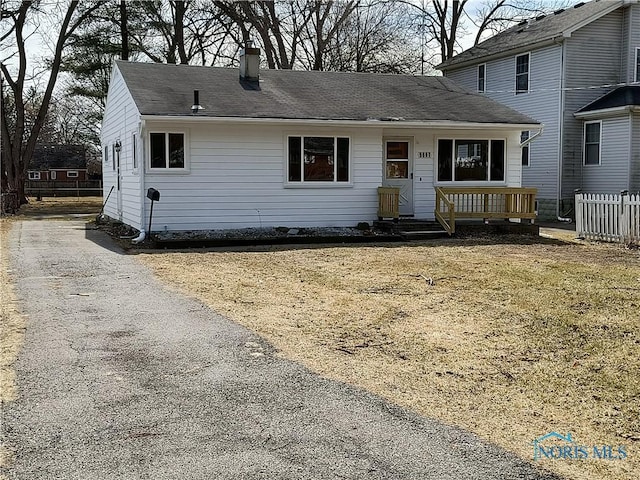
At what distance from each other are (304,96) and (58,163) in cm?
4538

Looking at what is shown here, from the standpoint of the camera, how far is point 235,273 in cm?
1060

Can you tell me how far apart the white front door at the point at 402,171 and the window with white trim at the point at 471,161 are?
80 centimetres

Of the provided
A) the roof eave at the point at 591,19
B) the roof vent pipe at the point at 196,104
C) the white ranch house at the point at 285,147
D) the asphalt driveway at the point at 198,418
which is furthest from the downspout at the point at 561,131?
the asphalt driveway at the point at 198,418

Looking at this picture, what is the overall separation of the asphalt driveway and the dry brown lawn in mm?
316

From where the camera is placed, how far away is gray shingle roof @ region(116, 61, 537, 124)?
52.0 feet

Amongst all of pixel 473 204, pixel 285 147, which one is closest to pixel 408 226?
pixel 473 204

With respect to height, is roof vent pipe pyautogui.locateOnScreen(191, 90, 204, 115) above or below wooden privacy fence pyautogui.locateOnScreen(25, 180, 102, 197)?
above

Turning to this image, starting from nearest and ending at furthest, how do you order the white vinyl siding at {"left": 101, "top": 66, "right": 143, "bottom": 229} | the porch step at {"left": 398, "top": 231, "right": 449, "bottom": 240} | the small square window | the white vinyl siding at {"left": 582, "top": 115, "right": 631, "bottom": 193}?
1. the small square window
2. the porch step at {"left": 398, "top": 231, "right": 449, "bottom": 240}
3. the white vinyl siding at {"left": 101, "top": 66, "right": 143, "bottom": 229}
4. the white vinyl siding at {"left": 582, "top": 115, "right": 631, "bottom": 193}

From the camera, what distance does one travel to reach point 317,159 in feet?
54.5

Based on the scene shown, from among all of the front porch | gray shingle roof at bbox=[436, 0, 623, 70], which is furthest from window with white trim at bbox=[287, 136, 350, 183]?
gray shingle roof at bbox=[436, 0, 623, 70]

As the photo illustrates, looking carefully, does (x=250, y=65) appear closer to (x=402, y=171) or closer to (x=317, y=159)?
(x=317, y=159)

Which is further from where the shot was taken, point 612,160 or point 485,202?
point 612,160

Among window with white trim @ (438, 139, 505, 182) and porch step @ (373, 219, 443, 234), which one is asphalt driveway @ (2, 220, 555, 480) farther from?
window with white trim @ (438, 139, 505, 182)

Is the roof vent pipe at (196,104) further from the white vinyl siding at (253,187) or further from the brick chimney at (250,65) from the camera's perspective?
the brick chimney at (250,65)
